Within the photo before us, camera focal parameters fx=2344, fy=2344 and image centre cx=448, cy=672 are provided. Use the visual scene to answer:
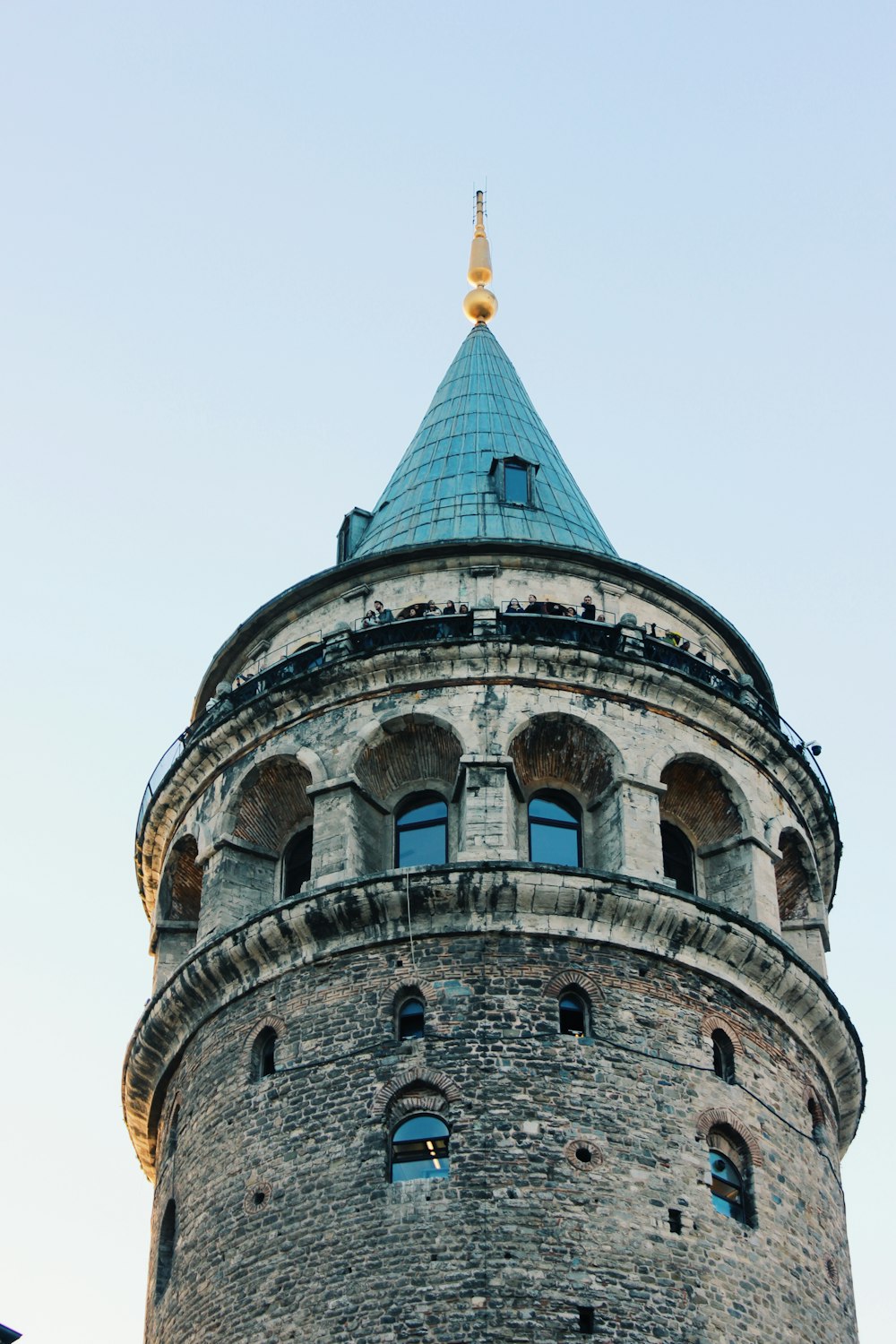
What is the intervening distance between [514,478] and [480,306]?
308 inches

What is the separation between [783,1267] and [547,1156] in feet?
11.6

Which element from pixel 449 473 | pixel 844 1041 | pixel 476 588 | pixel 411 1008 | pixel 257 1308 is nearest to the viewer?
pixel 257 1308

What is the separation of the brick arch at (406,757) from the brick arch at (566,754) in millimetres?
1095

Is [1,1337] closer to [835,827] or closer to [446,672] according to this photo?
[446,672]

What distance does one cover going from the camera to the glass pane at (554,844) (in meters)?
33.3

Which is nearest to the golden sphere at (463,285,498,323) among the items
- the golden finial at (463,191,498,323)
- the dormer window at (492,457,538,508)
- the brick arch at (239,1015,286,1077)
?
the golden finial at (463,191,498,323)

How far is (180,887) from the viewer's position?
3653cm

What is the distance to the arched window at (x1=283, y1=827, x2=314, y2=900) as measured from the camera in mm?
34469

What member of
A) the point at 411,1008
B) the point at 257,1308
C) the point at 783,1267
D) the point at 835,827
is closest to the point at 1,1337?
the point at 257,1308

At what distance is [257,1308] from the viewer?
2897 cm

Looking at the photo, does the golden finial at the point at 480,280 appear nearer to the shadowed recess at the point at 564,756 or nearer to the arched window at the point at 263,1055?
the shadowed recess at the point at 564,756

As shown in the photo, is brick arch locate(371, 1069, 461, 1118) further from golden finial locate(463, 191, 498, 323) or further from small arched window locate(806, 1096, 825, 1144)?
golden finial locate(463, 191, 498, 323)

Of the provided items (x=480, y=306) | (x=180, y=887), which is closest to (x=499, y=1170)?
(x=180, y=887)

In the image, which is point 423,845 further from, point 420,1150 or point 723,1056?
point 420,1150
